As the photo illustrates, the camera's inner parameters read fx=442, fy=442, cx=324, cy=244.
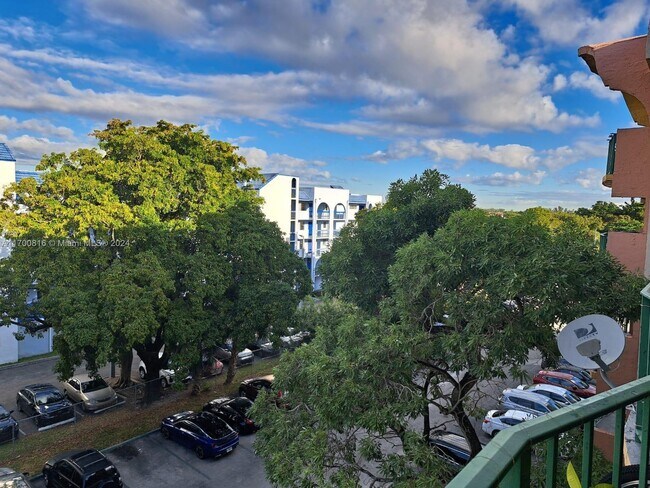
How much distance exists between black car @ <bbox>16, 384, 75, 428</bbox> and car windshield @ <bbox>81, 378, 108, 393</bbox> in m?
0.61

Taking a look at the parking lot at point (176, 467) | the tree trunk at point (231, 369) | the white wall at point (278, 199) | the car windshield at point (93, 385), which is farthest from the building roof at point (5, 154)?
the white wall at point (278, 199)

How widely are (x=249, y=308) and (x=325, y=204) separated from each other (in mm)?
19437

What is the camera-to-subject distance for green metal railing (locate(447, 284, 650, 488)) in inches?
40.7

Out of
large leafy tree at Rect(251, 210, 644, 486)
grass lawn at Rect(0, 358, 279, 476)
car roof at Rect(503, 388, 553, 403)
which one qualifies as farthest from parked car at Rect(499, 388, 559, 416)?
grass lawn at Rect(0, 358, 279, 476)

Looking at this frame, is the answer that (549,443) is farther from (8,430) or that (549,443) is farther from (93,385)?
(93,385)

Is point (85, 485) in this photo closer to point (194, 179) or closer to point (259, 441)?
point (259, 441)

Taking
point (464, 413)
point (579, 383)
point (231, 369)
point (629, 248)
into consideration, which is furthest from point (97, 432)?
point (579, 383)

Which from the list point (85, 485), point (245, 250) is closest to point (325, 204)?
point (245, 250)

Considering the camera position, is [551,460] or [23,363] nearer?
[551,460]

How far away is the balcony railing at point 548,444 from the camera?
103 centimetres

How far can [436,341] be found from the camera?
24.6 ft

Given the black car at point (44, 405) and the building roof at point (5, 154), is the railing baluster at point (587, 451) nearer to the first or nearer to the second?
the black car at point (44, 405)

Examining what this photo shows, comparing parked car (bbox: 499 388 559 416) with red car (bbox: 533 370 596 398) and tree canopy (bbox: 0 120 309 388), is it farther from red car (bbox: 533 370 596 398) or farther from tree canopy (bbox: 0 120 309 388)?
tree canopy (bbox: 0 120 309 388)

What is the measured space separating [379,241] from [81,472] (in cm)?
908
